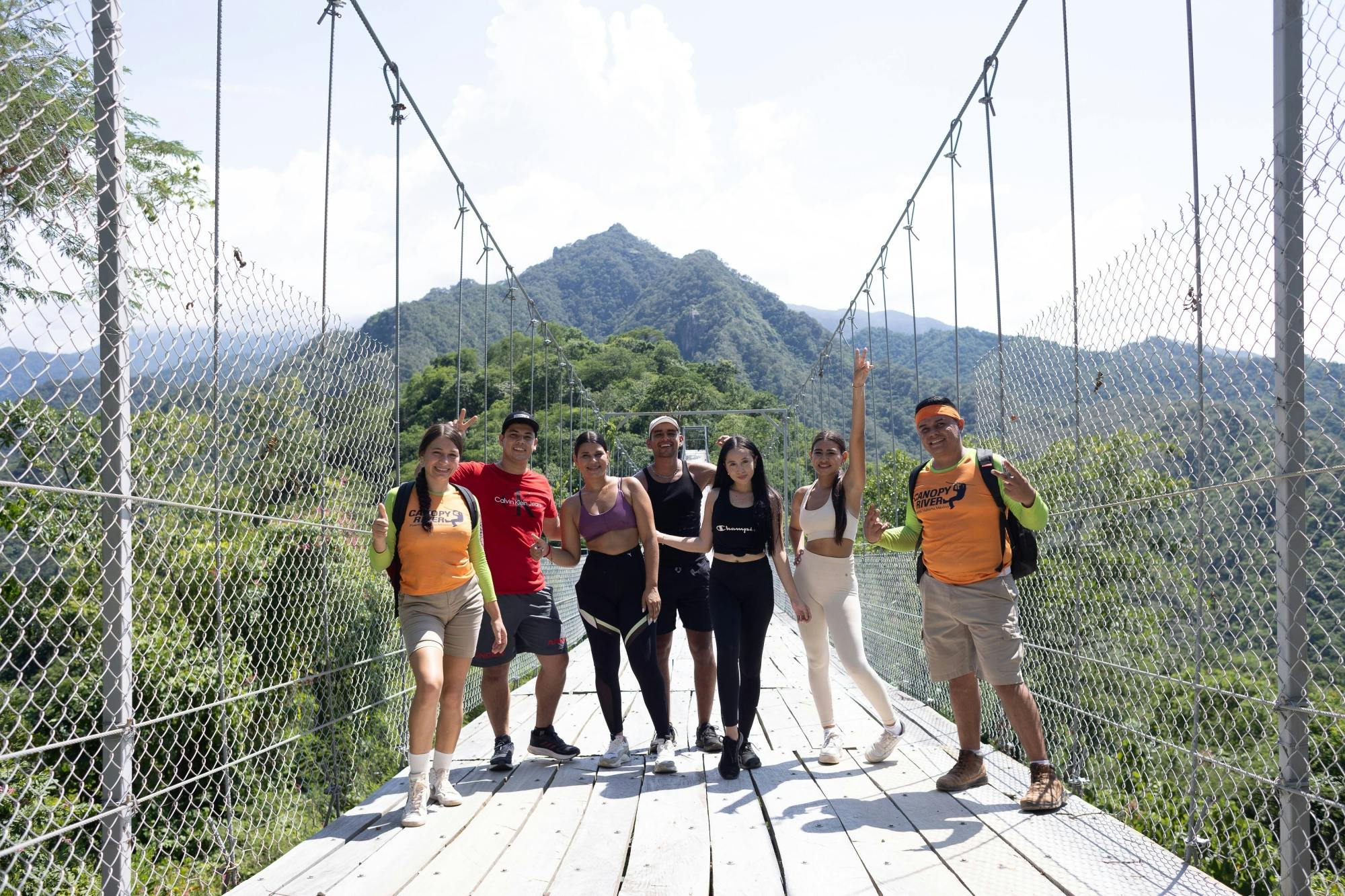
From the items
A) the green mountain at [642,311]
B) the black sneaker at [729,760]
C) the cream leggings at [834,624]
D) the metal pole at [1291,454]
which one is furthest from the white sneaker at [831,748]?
the green mountain at [642,311]

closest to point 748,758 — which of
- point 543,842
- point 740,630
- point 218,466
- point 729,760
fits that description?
point 729,760

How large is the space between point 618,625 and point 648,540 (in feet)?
1.09

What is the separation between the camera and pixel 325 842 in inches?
105

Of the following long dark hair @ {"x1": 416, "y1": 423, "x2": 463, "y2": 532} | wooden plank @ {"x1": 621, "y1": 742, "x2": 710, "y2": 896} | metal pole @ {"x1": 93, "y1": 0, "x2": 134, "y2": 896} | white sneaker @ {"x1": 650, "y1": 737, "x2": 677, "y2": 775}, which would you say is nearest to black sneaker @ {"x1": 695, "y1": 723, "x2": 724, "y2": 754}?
white sneaker @ {"x1": 650, "y1": 737, "x2": 677, "y2": 775}

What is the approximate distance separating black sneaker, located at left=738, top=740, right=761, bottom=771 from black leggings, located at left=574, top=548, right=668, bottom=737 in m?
0.28

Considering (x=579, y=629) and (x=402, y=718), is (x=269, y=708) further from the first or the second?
(x=579, y=629)

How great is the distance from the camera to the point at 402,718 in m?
3.92

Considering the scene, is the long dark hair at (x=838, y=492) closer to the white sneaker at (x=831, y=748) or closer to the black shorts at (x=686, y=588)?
the black shorts at (x=686, y=588)

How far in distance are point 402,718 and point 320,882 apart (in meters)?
1.57

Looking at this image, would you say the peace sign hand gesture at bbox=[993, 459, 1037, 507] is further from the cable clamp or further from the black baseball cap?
the cable clamp

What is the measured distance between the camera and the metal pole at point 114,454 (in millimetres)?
1936

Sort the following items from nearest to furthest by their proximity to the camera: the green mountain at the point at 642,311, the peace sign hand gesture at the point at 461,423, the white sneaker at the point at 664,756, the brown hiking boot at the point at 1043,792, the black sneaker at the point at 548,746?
the brown hiking boot at the point at 1043,792 < the peace sign hand gesture at the point at 461,423 < the white sneaker at the point at 664,756 < the black sneaker at the point at 548,746 < the green mountain at the point at 642,311

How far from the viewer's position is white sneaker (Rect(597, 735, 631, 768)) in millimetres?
3541

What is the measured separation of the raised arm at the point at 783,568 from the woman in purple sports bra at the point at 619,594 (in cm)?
43
